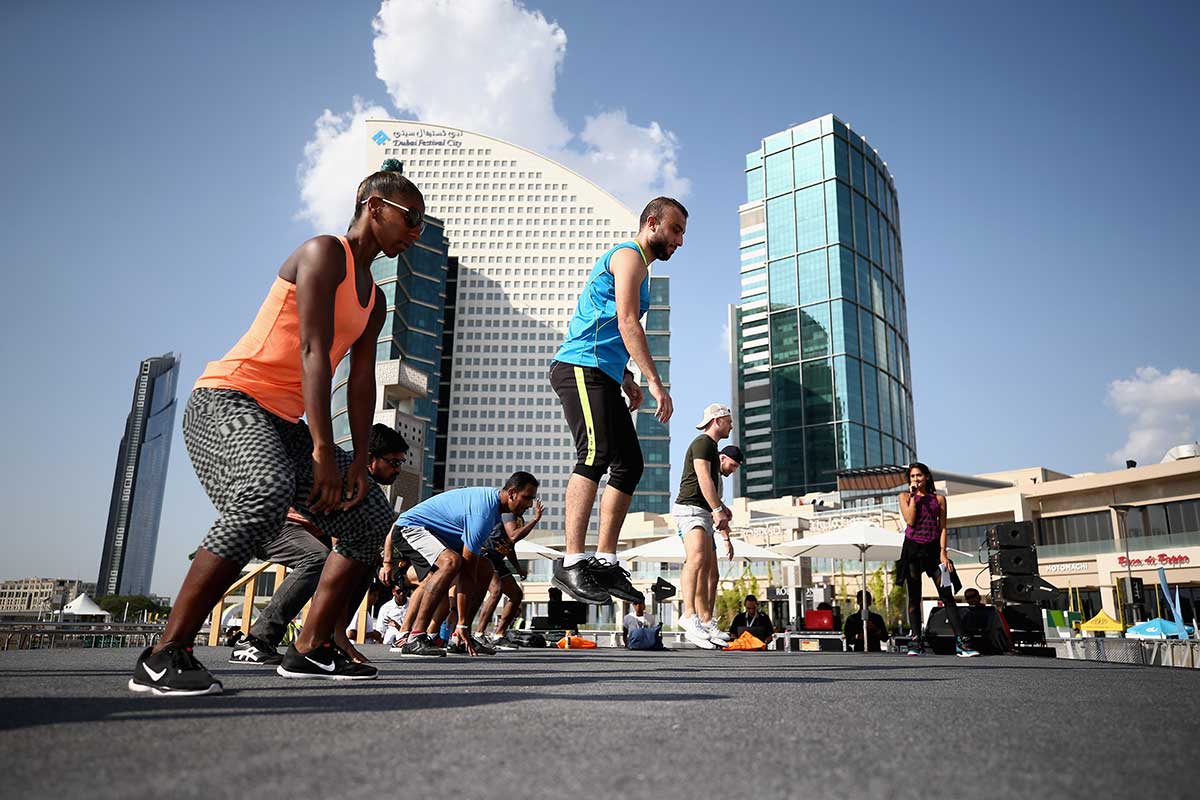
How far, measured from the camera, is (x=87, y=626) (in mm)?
8703

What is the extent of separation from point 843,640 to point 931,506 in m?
5.03

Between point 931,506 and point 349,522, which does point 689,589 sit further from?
point 349,522

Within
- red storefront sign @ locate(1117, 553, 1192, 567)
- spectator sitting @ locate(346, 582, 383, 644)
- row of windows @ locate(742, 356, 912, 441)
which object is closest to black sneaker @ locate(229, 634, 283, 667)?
spectator sitting @ locate(346, 582, 383, 644)

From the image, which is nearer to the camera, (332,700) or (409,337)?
(332,700)

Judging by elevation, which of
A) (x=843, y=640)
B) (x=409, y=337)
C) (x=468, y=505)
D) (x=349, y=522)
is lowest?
(x=843, y=640)

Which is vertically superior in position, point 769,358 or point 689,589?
point 769,358

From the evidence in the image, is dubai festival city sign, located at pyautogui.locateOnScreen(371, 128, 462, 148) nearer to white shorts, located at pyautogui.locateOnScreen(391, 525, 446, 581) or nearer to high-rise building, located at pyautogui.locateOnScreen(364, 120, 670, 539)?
high-rise building, located at pyautogui.locateOnScreen(364, 120, 670, 539)

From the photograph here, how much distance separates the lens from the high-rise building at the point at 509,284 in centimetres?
11269

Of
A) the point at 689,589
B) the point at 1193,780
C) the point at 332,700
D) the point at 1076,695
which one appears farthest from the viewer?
the point at 689,589

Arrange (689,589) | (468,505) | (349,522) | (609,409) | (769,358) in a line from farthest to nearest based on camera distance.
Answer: (769,358) < (689,589) < (468,505) < (609,409) < (349,522)

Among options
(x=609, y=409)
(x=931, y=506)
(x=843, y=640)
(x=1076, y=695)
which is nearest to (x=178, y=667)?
(x=609, y=409)

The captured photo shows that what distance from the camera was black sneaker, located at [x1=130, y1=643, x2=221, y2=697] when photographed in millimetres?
2072

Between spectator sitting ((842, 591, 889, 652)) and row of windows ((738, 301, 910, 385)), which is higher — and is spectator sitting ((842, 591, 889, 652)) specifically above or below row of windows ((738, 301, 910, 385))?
below

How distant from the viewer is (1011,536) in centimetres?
960
